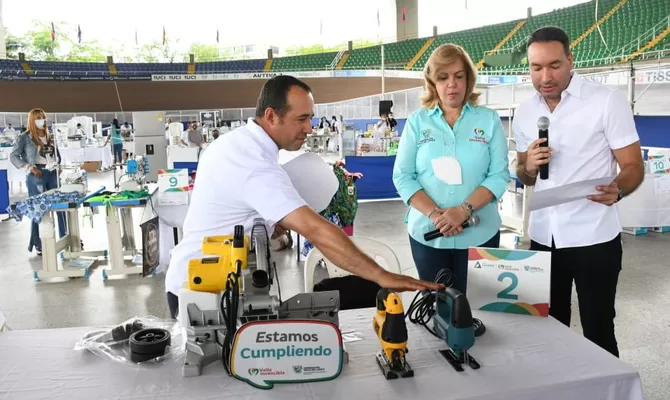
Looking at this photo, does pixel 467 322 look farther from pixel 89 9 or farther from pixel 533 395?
pixel 89 9

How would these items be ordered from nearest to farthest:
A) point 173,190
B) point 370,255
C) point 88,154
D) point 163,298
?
point 370,255, point 163,298, point 173,190, point 88,154

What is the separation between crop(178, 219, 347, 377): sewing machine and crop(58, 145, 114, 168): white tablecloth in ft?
30.7

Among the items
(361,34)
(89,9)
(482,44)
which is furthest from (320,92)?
(89,9)

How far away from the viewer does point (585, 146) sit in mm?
1609

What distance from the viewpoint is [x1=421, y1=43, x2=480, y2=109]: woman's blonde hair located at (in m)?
1.81

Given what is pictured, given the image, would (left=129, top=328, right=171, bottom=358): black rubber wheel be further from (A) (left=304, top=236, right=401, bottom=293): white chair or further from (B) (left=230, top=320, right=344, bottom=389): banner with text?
(A) (left=304, top=236, right=401, bottom=293): white chair

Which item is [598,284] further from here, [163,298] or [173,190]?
[173,190]

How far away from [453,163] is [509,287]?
0.52 m

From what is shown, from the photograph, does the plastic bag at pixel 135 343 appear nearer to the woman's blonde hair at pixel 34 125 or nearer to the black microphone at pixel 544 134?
the black microphone at pixel 544 134

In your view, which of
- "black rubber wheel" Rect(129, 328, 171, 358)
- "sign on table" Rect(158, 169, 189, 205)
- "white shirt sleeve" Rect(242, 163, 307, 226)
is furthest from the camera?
"sign on table" Rect(158, 169, 189, 205)

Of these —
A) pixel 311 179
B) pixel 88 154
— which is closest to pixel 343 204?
pixel 311 179

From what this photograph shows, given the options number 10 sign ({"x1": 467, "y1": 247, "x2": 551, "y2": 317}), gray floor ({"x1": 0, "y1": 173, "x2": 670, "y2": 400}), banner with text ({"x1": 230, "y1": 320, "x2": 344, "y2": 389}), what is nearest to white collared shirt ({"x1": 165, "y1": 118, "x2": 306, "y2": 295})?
banner with text ({"x1": 230, "y1": 320, "x2": 344, "y2": 389})

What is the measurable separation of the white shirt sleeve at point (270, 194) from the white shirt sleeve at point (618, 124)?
3.20 feet

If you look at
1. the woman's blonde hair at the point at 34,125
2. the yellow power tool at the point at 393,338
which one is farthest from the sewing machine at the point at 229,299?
the woman's blonde hair at the point at 34,125
